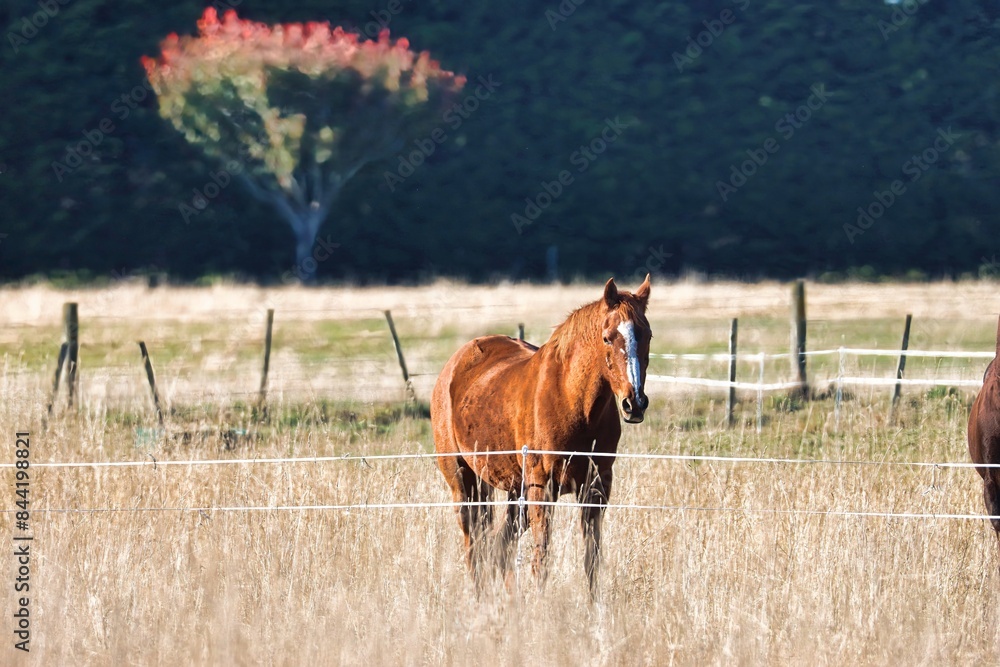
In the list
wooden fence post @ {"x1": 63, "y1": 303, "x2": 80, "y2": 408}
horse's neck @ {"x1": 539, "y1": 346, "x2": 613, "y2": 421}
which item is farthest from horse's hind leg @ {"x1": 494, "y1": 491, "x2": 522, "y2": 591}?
wooden fence post @ {"x1": 63, "y1": 303, "x2": 80, "y2": 408}

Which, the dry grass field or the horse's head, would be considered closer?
the dry grass field

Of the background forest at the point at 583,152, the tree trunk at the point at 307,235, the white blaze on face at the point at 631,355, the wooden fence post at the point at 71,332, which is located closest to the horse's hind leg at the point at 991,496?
the white blaze on face at the point at 631,355

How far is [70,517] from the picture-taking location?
294 inches

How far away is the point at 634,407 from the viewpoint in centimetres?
584

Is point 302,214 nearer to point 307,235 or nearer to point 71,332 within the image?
point 307,235

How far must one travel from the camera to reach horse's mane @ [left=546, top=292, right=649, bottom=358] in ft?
20.2

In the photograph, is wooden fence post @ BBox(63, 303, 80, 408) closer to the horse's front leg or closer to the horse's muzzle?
the horse's front leg

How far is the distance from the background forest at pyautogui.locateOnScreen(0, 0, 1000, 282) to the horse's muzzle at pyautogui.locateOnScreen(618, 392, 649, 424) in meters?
Answer: 32.0

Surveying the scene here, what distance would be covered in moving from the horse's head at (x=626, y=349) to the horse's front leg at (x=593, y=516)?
16.2 inches

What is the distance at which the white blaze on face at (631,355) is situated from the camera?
5895 millimetres

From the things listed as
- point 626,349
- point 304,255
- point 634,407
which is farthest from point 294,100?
point 634,407

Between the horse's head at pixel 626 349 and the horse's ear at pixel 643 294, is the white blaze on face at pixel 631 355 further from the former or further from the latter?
the horse's ear at pixel 643 294

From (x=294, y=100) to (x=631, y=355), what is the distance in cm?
3296

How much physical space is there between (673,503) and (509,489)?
149 centimetres
